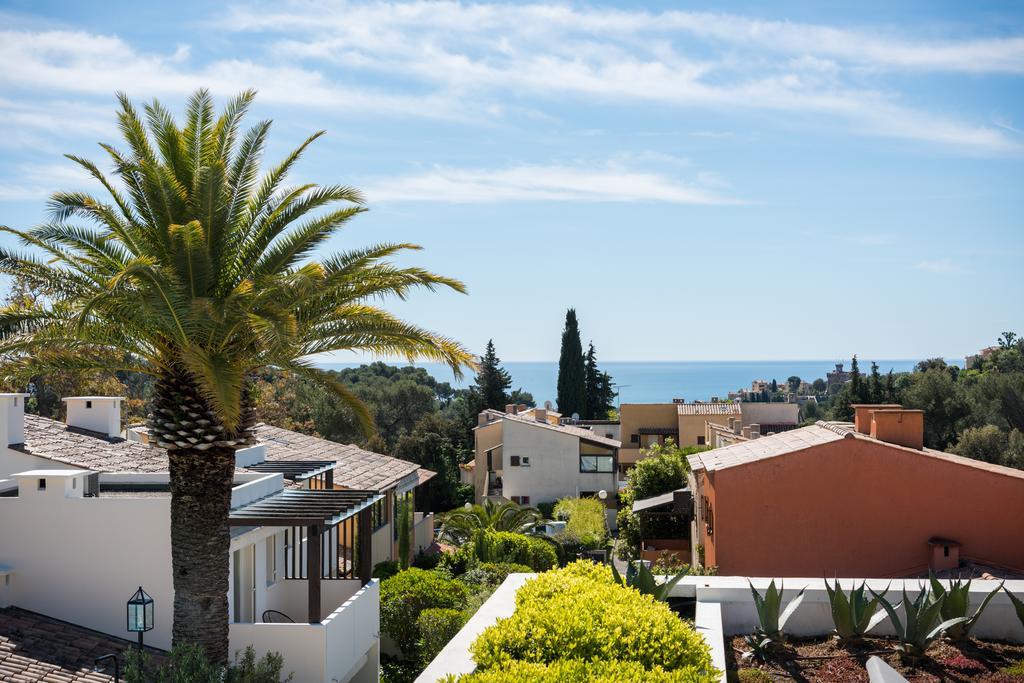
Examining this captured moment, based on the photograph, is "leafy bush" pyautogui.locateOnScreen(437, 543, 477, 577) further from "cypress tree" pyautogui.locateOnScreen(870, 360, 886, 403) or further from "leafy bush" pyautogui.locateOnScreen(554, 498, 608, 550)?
"cypress tree" pyautogui.locateOnScreen(870, 360, 886, 403)

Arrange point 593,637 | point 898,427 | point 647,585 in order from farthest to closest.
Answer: point 898,427, point 647,585, point 593,637

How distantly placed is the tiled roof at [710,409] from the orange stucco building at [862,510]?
46.8 m

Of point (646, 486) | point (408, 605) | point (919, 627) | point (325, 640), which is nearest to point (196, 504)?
point (325, 640)

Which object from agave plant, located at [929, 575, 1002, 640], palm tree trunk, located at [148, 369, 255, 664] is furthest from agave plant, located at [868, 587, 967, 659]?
palm tree trunk, located at [148, 369, 255, 664]

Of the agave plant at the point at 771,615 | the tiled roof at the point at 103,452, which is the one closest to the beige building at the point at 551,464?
the tiled roof at the point at 103,452

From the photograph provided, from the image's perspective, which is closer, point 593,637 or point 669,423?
point 593,637

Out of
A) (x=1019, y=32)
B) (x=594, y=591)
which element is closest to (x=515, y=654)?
(x=594, y=591)

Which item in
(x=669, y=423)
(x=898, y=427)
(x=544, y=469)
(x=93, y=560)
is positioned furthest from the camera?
(x=669, y=423)

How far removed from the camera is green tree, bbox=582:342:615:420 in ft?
276

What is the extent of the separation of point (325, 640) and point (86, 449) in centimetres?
769

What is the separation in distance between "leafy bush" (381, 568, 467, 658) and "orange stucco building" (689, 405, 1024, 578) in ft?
21.4

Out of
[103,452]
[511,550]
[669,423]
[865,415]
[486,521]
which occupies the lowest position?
[486,521]

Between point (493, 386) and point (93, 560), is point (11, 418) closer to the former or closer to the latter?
point (93, 560)

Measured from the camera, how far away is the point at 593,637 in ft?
23.3
